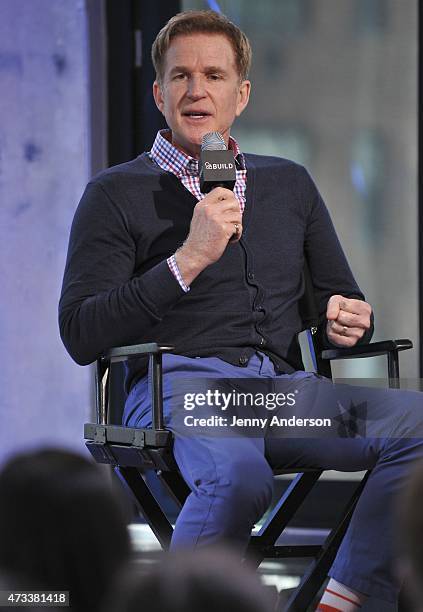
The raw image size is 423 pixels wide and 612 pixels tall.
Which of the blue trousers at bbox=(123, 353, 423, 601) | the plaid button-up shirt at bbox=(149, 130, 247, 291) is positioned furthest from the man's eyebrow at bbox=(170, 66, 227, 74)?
the blue trousers at bbox=(123, 353, 423, 601)

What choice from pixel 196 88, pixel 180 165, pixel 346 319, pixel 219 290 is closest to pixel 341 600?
pixel 346 319

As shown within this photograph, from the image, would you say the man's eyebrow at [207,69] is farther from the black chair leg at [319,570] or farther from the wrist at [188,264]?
the black chair leg at [319,570]

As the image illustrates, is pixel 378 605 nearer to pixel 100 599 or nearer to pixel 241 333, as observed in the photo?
pixel 241 333

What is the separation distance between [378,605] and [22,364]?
7.66 feet

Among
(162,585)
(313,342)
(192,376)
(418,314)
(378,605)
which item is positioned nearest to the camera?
(162,585)

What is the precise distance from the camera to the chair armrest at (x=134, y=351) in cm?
211

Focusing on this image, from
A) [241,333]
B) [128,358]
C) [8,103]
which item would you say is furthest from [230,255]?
[8,103]

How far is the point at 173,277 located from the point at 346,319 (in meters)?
0.42

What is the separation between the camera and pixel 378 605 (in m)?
2.00

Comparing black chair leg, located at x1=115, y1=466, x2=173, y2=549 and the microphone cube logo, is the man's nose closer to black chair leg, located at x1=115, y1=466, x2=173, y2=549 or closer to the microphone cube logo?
Result: the microphone cube logo

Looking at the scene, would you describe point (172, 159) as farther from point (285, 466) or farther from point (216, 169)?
point (285, 466)

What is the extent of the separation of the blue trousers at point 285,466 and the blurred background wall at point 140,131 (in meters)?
1.71

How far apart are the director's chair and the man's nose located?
636 mm

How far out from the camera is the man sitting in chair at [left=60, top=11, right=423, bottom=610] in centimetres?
205
